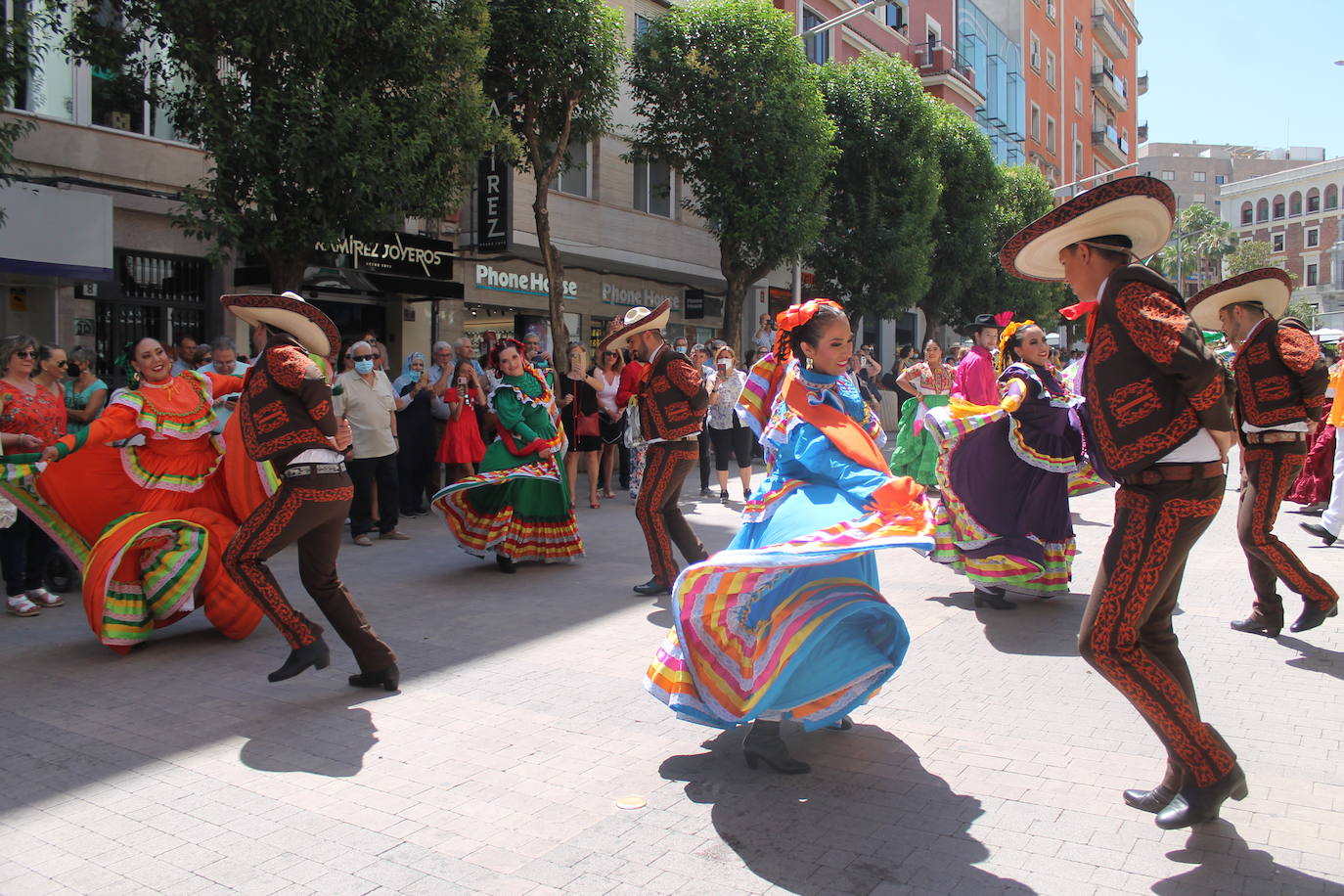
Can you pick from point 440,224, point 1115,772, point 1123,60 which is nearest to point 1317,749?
point 1115,772

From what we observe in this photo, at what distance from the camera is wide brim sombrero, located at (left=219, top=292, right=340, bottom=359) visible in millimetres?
5086

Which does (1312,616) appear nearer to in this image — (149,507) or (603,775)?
(603,775)

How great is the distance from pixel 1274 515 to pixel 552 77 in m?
11.9

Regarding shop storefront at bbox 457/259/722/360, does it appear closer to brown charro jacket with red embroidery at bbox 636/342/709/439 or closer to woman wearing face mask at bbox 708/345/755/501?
woman wearing face mask at bbox 708/345/755/501

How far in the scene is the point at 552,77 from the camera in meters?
15.3

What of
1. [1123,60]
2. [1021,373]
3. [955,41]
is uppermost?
[1123,60]

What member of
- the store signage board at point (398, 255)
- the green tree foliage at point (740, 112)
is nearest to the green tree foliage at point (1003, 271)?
the green tree foliage at point (740, 112)

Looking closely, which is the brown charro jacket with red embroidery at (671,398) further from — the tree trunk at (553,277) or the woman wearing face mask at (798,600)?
the tree trunk at (553,277)

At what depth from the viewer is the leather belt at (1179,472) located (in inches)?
135

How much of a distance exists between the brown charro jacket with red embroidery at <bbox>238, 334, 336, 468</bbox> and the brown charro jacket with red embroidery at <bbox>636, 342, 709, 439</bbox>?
9.06 ft

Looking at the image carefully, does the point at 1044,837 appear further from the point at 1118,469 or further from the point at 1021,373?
the point at 1021,373

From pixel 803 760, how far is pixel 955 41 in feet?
130

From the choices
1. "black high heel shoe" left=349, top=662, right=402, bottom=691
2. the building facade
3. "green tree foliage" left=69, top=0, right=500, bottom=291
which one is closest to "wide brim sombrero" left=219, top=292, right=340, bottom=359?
"black high heel shoe" left=349, top=662, right=402, bottom=691

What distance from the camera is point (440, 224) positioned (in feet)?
61.4
